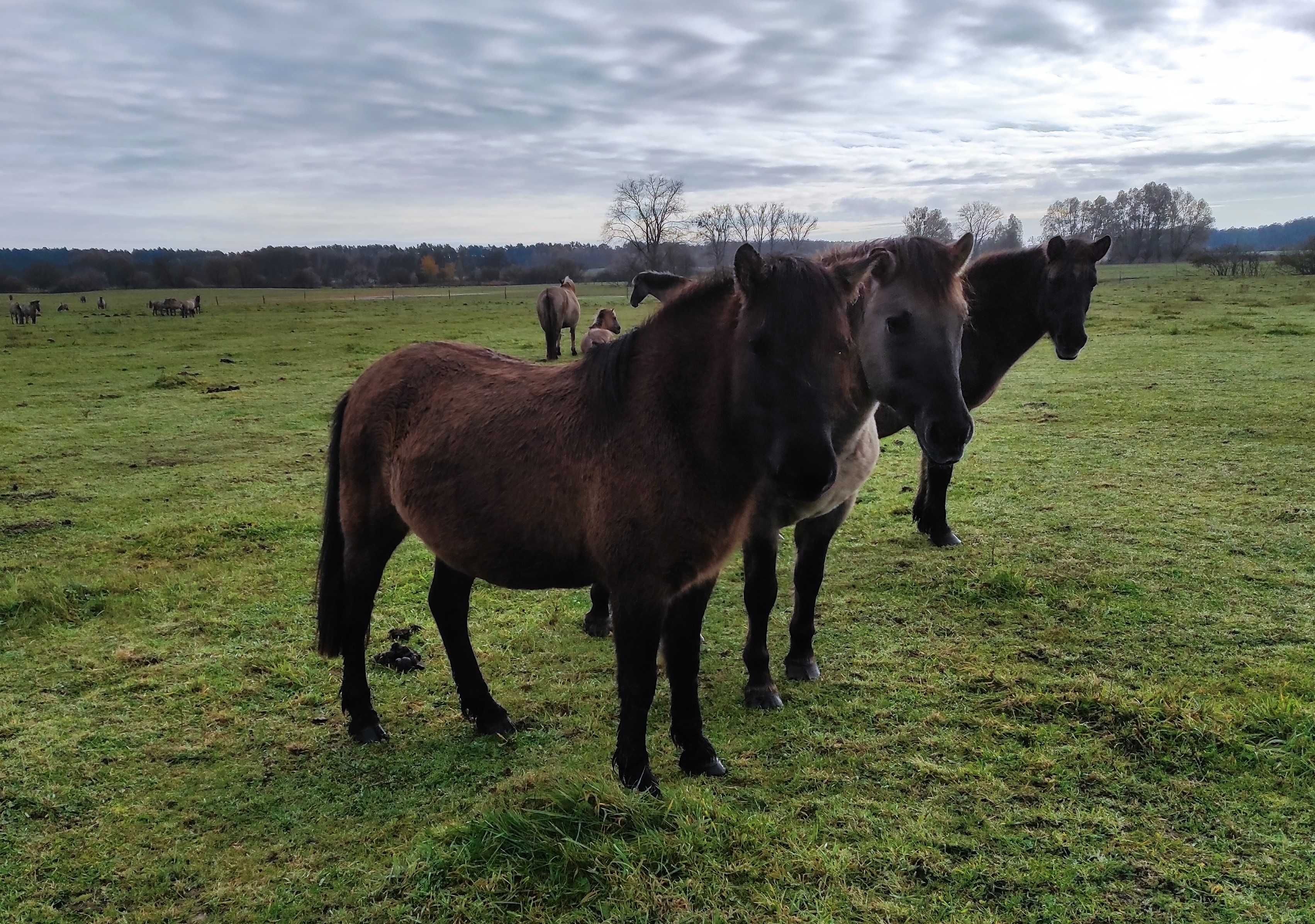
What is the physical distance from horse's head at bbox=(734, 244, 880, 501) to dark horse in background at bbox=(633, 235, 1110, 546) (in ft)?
11.7

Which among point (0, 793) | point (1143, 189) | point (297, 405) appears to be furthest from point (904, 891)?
point (1143, 189)

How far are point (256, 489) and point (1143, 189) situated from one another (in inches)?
3462

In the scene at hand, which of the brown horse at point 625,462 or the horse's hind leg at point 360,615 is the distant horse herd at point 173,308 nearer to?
the horse's hind leg at point 360,615

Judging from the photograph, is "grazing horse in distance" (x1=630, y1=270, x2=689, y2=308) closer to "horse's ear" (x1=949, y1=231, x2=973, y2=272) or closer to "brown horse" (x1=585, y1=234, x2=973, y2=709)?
"brown horse" (x1=585, y1=234, x2=973, y2=709)

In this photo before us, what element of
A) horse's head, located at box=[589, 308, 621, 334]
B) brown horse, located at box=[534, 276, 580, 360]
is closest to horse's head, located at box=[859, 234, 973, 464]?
horse's head, located at box=[589, 308, 621, 334]

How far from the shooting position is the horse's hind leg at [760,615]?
4.07 meters

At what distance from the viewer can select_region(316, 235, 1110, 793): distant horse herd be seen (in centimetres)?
279

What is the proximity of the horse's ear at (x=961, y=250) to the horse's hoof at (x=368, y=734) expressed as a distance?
154 inches

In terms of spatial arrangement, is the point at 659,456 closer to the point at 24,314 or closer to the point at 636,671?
the point at 636,671

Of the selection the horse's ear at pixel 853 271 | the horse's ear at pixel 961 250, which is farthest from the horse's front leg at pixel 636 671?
the horse's ear at pixel 961 250

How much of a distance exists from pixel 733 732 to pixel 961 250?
9.58ft

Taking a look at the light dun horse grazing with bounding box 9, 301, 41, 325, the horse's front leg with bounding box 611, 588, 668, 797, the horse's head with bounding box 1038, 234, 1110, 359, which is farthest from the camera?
the light dun horse grazing with bounding box 9, 301, 41, 325

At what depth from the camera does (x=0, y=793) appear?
3.38 meters

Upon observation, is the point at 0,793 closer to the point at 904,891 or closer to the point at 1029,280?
the point at 904,891
